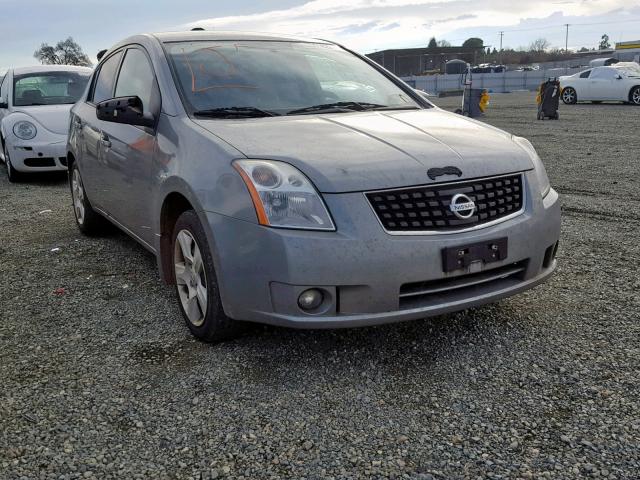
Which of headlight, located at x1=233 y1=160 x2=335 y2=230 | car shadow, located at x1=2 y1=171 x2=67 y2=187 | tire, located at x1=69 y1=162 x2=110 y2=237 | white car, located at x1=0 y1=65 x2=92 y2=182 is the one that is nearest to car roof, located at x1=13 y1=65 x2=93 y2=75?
white car, located at x1=0 y1=65 x2=92 y2=182

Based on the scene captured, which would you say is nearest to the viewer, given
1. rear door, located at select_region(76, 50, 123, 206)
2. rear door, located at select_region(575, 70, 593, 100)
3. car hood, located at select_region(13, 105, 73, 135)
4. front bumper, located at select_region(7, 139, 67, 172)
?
rear door, located at select_region(76, 50, 123, 206)

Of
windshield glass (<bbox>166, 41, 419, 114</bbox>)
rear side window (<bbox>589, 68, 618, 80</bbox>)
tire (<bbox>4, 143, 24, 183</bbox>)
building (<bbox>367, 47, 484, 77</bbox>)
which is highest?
building (<bbox>367, 47, 484, 77</bbox>)

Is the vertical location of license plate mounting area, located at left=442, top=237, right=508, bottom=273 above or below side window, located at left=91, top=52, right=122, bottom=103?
below

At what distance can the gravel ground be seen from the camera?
2344 mm

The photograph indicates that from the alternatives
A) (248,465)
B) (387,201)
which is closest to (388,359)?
(387,201)

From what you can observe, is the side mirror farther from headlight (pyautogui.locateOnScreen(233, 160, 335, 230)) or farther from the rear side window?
the rear side window

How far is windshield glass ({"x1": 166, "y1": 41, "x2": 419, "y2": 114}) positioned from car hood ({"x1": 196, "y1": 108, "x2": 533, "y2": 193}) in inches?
10.6

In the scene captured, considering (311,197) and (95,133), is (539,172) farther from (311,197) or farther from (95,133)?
(95,133)

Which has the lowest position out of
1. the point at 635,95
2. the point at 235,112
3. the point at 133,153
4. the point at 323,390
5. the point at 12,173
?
the point at 323,390

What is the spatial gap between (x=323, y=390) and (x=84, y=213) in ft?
11.6

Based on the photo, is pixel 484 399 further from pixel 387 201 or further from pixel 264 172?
pixel 264 172

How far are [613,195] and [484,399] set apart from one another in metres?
5.04

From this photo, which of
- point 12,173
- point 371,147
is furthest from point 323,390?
point 12,173

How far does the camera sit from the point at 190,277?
3359 millimetres
